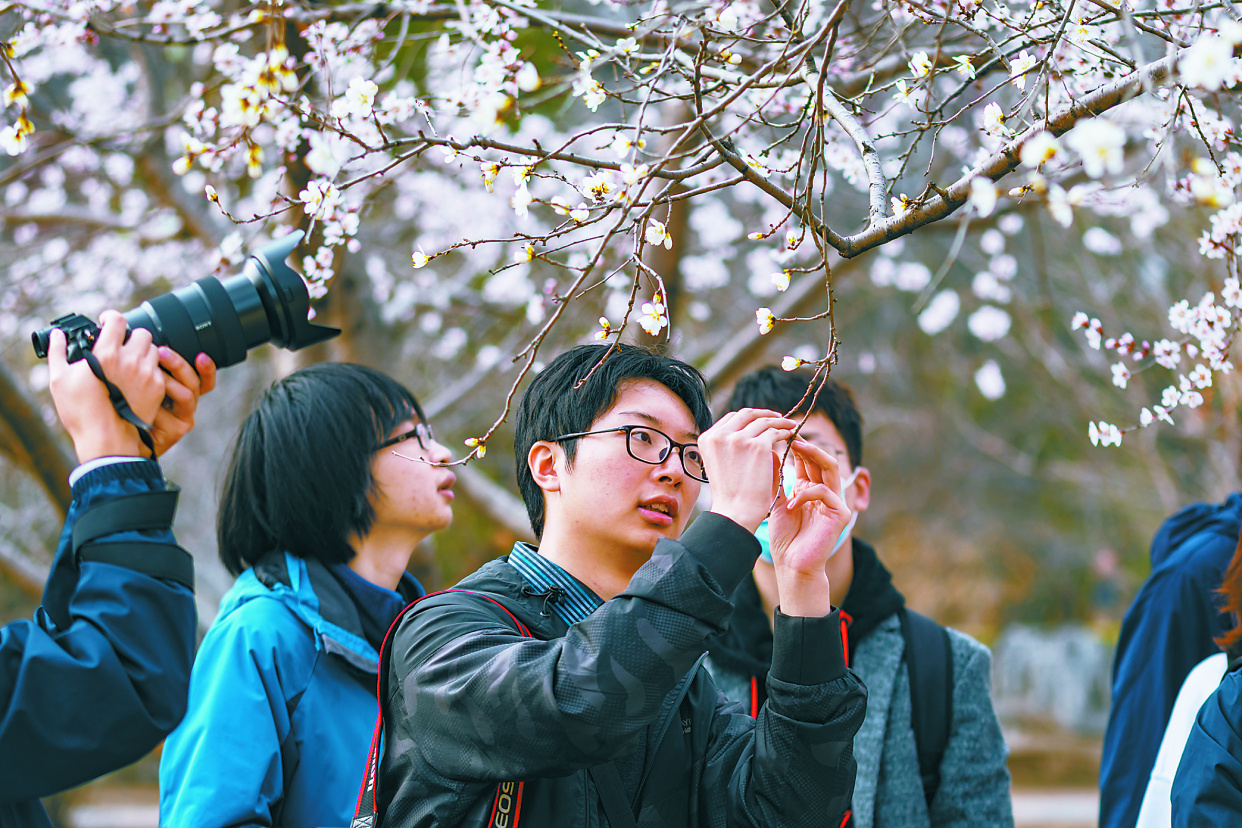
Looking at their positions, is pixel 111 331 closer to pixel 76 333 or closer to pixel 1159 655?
pixel 76 333

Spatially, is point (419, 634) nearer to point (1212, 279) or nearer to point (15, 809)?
point (15, 809)

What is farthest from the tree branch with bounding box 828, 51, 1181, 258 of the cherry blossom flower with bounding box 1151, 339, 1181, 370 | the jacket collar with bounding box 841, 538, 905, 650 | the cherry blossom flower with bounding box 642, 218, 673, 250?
the jacket collar with bounding box 841, 538, 905, 650

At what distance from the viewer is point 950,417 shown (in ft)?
38.1

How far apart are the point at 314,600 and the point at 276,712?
0.87ft

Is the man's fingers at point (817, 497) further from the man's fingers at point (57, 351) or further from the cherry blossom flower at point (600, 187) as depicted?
the man's fingers at point (57, 351)

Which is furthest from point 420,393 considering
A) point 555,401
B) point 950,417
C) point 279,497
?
point 950,417

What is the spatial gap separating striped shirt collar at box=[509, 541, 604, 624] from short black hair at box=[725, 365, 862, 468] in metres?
1.11

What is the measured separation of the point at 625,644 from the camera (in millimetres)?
1279

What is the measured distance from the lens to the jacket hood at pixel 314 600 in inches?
81.7

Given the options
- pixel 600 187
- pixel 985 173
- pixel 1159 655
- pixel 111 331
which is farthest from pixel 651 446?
pixel 1159 655

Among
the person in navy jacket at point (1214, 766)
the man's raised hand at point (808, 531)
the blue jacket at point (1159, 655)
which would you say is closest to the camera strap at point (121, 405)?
the man's raised hand at point (808, 531)

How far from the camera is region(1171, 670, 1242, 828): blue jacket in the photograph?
5.44 feet

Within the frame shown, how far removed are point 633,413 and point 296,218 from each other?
2.30 meters

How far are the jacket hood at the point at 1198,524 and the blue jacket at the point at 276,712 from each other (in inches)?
88.7
